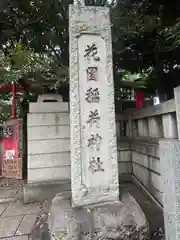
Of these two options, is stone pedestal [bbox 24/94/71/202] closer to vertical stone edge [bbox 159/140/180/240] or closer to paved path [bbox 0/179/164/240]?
paved path [bbox 0/179/164/240]

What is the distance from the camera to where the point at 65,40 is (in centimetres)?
550

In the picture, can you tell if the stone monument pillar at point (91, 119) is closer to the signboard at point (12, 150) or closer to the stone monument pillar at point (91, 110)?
the stone monument pillar at point (91, 110)

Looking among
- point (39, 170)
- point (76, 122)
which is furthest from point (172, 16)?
point (39, 170)

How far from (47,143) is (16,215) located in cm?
142

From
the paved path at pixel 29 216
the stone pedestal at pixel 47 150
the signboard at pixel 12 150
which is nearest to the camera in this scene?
the paved path at pixel 29 216

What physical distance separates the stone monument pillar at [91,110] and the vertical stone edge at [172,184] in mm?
993

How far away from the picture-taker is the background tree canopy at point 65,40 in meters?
4.16

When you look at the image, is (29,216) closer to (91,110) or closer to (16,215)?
(16,215)

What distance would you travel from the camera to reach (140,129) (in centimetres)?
460

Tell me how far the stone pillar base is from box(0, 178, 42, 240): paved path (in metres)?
0.82

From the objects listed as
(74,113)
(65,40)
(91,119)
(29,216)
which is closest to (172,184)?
(91,119)

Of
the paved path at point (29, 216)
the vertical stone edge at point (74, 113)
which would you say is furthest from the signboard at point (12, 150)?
the vertical stone edge at point (74, 113)

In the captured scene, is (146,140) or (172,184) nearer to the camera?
(172,184)

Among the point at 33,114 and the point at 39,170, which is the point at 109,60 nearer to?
the point at 33,114
